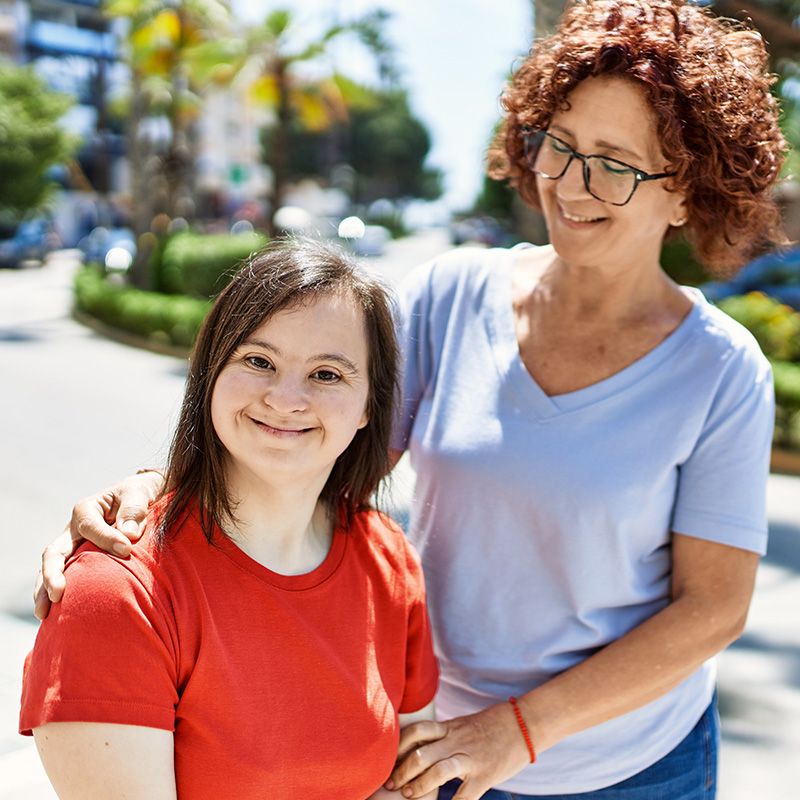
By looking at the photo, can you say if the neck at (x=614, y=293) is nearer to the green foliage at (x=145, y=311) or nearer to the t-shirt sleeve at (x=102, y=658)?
the t-shirt sleeve at (x=102, y=658)

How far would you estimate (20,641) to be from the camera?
4.69 meters

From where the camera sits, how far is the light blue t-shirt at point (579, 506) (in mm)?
1753

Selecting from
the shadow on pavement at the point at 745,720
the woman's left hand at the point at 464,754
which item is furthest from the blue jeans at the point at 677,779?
the shadow on pavement at the point at 745,720

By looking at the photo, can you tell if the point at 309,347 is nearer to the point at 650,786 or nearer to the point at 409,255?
the point at 650,786

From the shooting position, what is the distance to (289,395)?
1504 millimetres

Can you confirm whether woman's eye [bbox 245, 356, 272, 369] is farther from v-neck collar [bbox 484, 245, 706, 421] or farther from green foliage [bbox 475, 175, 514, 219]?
green foliage [bbox 475, 175, 514, 219]

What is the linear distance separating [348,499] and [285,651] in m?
0.37

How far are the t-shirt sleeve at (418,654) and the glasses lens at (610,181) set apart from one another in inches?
28.9

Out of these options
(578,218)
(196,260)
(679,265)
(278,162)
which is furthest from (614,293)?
(278,162)

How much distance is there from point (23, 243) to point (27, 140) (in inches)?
120

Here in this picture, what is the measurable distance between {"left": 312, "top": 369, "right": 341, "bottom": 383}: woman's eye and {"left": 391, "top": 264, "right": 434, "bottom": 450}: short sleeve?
38 cm

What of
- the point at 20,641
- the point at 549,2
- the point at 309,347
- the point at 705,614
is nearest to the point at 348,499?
the point at 309,347

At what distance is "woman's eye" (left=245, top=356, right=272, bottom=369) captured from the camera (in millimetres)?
1542

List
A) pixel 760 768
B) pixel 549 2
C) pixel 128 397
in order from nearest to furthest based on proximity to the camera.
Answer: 1. pixel 760 768
2. pixel 549 2
3. pixel 128 397
